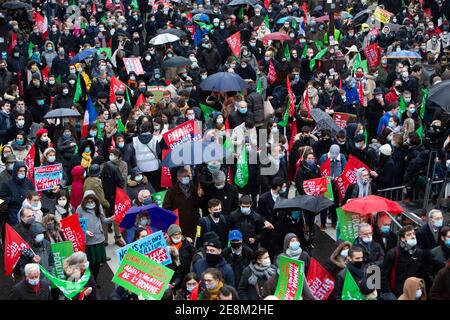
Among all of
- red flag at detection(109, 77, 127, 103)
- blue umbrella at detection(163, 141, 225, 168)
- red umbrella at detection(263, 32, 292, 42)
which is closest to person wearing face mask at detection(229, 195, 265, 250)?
blue umbrella at detection(163, 141, 225, 168)

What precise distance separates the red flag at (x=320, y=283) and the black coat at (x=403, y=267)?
0.69 m

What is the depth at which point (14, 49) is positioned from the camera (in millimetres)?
22656

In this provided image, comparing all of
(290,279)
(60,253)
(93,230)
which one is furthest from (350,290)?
(93,230)

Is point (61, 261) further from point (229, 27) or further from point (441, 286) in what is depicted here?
point (229, 27)

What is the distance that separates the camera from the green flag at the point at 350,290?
10.2 meters

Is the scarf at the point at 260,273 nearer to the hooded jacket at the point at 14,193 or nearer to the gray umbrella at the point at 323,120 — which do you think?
the hooded jacket at the point at 14,193

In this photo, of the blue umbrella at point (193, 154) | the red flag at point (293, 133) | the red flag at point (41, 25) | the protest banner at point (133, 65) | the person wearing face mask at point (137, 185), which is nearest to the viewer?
the blue umbrella at point (193, 154)

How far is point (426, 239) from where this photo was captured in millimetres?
11617

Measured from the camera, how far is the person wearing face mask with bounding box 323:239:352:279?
433 inches

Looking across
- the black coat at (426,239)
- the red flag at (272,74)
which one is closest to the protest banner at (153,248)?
the black coat at (426,239)

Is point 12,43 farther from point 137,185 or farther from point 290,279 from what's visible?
point 290,279

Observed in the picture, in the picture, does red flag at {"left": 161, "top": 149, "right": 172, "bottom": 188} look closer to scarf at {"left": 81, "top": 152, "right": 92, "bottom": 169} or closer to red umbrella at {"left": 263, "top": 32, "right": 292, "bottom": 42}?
scarf at {"left": 81, "top": 152, "right": 92, "bottom": 169}

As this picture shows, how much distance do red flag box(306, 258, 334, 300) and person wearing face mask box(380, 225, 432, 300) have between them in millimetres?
687

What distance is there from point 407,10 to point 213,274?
19416 mm
